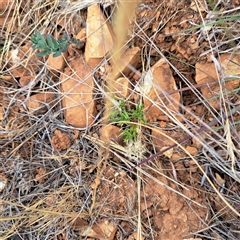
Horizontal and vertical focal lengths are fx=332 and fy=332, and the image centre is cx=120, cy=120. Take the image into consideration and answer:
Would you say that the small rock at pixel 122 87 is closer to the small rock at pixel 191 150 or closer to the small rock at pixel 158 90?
the small rock at pixel 158 90

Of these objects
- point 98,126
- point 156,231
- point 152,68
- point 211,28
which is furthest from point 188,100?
point 156,231

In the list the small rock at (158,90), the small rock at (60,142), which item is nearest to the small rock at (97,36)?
the small rock at (158,90)

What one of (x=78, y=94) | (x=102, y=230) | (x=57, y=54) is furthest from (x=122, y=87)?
(x=102, y=230)

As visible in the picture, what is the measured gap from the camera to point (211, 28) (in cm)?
140

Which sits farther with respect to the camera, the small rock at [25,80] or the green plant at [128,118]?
the small rock at [25,80]

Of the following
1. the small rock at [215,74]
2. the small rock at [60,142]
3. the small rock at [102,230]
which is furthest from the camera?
the small rock at [60,142]

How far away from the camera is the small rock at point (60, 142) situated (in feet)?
5.20

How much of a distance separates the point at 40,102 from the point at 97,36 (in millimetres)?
430

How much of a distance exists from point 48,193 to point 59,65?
62cm

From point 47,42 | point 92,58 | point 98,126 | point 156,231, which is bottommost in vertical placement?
point 156,231

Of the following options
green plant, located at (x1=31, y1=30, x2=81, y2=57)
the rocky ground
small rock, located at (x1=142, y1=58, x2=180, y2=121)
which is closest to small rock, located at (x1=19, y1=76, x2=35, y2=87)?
the rocky ground

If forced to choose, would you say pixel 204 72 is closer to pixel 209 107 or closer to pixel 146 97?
pixel 209 107

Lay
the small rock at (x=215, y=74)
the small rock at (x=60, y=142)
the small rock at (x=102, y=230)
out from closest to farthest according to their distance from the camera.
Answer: the small rock at (x=215, y=74)
the small rock at (x=102, y=230)
the small rock at (x=60, y=142)

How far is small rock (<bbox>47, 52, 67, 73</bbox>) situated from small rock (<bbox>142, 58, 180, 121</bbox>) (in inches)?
16.9
